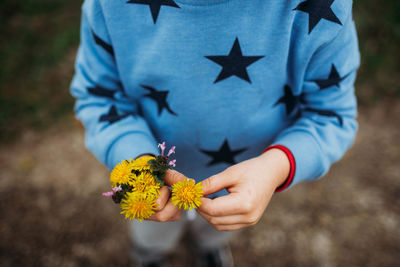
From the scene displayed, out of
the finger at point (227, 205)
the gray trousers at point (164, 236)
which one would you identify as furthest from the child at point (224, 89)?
the gray trousers at point (164, 236)

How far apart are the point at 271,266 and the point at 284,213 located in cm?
36

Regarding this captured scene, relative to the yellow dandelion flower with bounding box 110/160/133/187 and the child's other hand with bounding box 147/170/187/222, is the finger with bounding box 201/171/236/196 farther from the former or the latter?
the yellow dandelion flower with bounding box 110/160/133/187

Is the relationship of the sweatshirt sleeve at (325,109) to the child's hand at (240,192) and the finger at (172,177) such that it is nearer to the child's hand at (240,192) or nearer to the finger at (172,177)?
the child's hand at (240,192)

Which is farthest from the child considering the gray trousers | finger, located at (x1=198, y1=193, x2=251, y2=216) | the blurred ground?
the blurred ground

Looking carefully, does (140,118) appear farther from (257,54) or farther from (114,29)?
(257,54)

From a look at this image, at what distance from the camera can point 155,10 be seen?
2.34ft

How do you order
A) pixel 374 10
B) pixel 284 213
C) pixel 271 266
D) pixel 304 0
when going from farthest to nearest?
pixel 374 10
pixel 284 213
pixel 271 266
pixel 304 0

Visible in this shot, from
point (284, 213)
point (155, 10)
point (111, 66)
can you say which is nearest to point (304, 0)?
point (155, 10)

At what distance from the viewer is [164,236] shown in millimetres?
1449

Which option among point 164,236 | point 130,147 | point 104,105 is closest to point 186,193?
point 130,147

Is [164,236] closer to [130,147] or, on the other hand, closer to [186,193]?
[130,147]

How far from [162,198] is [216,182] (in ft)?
0.45

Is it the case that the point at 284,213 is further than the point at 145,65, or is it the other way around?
the point at 284,213

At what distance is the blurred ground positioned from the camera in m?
1.79
